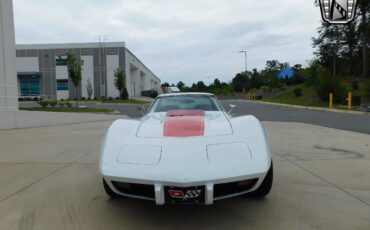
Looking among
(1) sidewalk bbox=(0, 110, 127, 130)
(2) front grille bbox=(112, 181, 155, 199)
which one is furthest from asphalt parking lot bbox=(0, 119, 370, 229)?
(1) sidewalk bbox=(0, 110, 127, 130)

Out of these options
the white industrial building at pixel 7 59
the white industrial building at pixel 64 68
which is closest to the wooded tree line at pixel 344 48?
the white industrial building at pixel 64 68

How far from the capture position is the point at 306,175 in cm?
566

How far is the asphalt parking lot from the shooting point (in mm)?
3732

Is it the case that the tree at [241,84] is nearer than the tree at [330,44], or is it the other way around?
the tree at [330,44]

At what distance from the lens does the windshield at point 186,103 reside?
233 inches

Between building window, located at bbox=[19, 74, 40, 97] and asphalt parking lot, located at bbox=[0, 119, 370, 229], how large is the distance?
5240 cm

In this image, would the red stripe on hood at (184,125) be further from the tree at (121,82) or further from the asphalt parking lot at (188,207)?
the tree at (121,82)

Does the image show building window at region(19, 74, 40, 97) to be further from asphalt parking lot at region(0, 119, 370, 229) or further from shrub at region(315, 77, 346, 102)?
asphalt parking lot at region(0, 119, 370, 229)

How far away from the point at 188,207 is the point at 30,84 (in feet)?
189

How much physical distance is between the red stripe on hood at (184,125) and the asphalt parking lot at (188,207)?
87 centimetres

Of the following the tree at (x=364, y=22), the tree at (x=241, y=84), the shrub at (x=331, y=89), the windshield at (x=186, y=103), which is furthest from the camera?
the tree at (x=241, y=84)

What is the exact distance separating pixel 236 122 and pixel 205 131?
506mm

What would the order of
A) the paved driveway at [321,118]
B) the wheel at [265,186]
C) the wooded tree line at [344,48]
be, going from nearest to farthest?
1. the wheel at [265,186]
2. the paved driveway at [321,118]
3. the wooded tree line at [344,48]

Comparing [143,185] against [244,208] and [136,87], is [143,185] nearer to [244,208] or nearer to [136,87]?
[244,208]
